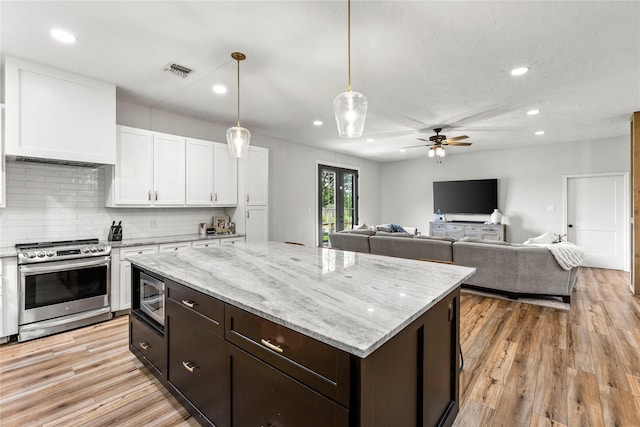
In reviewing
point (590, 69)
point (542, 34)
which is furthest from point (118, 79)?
point (590, 69)

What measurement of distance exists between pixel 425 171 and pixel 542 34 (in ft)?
19.9

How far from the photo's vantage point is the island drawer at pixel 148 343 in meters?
2.01

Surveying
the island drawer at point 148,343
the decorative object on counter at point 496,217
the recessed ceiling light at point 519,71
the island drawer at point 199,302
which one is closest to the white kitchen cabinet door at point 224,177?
the island drawer at point 148,343

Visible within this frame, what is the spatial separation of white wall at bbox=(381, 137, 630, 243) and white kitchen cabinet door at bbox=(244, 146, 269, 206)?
4758mm

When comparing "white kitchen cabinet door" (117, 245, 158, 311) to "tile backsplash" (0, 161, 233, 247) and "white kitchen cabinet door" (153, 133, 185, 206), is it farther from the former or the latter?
"white kitchen cabinet door" (153, 133, 185, 206)

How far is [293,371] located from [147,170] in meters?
3.54

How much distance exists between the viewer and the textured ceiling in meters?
2.06

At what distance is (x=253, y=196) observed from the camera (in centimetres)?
488

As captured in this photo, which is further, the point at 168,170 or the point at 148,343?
the point at 168,170

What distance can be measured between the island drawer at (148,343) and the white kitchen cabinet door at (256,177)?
2659 millimetres

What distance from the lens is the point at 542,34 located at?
2314 mm

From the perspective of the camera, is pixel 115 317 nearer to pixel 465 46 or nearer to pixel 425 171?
pixel 465 46

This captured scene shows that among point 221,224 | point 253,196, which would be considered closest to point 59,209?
point 221,224

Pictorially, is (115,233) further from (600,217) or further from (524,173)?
(600,217)
